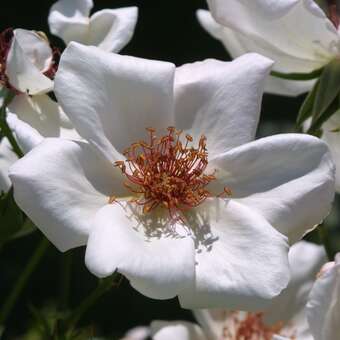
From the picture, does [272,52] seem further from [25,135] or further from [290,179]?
[25,135]

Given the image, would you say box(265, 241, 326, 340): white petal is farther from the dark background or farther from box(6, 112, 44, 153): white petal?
the dark background

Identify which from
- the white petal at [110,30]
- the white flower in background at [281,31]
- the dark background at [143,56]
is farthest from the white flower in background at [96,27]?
the dark background at [143,56]

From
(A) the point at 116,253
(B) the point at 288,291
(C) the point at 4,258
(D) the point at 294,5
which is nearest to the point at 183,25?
(C) the point at 4,258

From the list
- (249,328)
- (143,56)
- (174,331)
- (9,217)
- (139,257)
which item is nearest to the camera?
(139,257)

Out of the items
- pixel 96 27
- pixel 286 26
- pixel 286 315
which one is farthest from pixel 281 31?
pixel 286 315

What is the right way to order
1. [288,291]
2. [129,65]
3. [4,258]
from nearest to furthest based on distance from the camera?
1. [129,65]
2. [288,291]
3. [4,258]

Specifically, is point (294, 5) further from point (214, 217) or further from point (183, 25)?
point (183, 25)

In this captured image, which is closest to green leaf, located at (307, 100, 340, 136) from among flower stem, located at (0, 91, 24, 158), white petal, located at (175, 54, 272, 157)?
white petal, located at (175, 54, 272, 157)
